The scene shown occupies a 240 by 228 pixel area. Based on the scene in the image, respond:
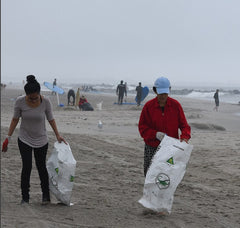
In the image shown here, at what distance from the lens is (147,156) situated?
518 cm

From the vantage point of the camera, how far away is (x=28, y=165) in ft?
17.7

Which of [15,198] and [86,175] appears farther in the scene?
[86,175]

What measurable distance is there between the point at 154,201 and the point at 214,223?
27.2 inches

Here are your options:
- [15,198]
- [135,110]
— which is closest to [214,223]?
[15,198]

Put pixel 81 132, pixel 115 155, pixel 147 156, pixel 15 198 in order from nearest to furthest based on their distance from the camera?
1. pixel 147 156
2. pixel 15 198
3. pixel 115 155
4. pixel 81 132

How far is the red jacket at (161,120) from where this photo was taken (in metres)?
4.97

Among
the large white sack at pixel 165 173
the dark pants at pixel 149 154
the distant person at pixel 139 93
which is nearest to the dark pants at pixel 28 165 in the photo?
the dark pants at pixel 149 154

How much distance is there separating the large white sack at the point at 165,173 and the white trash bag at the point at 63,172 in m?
1.06

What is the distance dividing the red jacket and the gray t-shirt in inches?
46.8

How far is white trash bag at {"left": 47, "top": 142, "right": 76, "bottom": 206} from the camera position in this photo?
5.43 meters

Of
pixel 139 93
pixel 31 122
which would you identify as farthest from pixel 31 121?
pixel 139 93

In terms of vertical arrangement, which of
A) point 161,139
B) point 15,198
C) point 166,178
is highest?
point 161,139

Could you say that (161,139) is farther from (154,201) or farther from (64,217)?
(64,217)

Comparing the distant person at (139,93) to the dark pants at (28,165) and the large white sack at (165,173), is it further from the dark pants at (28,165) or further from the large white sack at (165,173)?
the large white sack at (165,173)
